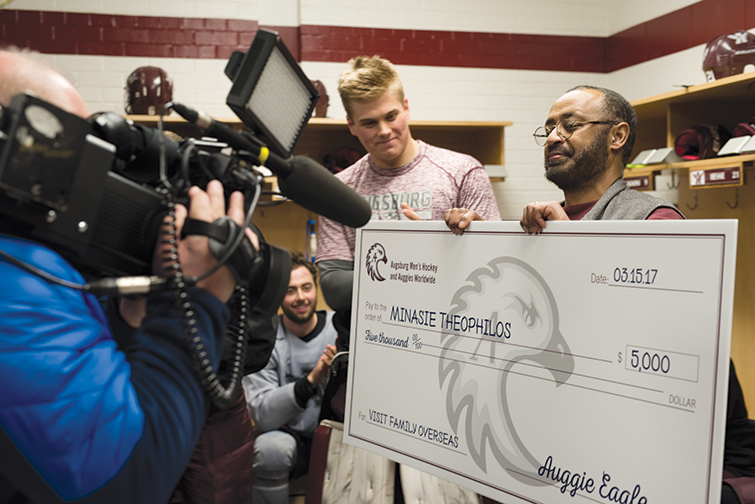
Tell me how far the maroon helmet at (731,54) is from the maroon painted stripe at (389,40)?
19.9 inches

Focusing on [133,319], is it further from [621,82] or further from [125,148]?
[621,82]

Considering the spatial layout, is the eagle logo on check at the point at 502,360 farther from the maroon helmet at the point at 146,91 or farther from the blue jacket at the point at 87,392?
the maroon helmet at the point at 146,91

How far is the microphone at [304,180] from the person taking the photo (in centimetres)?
74

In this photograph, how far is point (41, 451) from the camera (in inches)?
21.5

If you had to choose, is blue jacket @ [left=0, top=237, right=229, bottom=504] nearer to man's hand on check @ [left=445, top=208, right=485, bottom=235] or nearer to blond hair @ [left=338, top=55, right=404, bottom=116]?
man's hand on check @ [left=445, top=208, right=485, bottom=235]

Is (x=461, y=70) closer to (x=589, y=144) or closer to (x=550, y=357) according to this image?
(x=589, y=144)

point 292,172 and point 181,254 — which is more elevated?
point 292,172

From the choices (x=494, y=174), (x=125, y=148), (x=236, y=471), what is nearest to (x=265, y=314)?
(x=125, y=148)

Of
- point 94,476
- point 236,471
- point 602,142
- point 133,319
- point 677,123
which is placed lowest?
point 236,471

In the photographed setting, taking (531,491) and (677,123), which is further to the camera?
(677,123)

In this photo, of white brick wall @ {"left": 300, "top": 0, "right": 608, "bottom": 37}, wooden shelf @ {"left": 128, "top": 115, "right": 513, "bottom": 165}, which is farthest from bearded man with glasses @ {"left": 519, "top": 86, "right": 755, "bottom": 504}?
white brick wall @ {"left": 300, "top": 0, "right": 608, "bottom": 37}

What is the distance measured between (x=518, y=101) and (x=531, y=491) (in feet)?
11.4

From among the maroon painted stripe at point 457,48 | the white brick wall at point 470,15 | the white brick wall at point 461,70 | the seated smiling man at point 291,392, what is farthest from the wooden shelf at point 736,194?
the seated smiling man at point 291,392

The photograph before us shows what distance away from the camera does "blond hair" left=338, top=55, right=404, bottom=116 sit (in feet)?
6.24
